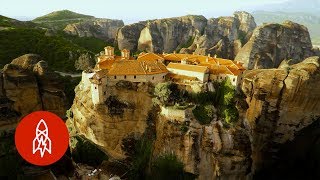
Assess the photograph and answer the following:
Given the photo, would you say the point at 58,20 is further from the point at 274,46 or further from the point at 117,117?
the point at 117,117

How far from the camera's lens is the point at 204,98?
153ft

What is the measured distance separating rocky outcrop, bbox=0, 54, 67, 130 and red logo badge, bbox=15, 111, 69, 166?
1955 cm

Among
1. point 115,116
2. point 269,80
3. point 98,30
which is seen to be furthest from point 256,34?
point 98,30

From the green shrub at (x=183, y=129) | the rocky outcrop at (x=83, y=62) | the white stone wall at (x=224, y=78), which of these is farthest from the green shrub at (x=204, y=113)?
the rocky outcrop at (x=83, y=62)

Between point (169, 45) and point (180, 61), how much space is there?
62.9 m

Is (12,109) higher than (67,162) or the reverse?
higher

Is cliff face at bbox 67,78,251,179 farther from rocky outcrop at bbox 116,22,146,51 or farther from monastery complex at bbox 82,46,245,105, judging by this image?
rocky outcrop at bbox 116,22,146,51

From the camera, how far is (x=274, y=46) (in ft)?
298

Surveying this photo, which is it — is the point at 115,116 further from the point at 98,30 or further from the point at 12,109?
the point at 98,30

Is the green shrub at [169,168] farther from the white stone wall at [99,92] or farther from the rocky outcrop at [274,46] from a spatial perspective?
the rocky outcrop at [274,46]

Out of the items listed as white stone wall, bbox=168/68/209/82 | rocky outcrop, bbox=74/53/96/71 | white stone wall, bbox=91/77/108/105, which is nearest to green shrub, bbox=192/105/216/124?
white stone wall, bbox=168/68/209/82

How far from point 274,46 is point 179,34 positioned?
3814 centimetres

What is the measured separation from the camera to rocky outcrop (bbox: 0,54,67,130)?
5159 cm

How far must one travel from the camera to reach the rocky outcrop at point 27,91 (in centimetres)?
5159
